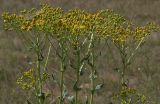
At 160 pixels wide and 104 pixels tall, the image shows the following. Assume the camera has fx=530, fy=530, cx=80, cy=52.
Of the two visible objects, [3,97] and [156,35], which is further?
[156,35]

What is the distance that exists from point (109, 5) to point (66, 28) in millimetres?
16105

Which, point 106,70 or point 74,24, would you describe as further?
point 106,70

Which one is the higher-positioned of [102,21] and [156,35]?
[102,21]

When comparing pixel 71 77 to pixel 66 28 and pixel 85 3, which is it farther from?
pixel 85 3

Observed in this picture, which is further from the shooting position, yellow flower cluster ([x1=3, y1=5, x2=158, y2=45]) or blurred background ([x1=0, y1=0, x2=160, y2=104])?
blurred background ([x1=0, y1=0, x2=160, y2=104])

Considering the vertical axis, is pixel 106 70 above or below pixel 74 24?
below

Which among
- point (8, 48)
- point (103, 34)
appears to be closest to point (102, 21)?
point (103, 34)

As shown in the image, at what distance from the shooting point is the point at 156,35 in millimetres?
15438

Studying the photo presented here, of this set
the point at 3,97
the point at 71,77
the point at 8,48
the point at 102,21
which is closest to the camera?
the point at 102,21

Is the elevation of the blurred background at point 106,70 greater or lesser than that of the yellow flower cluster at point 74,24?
lesser

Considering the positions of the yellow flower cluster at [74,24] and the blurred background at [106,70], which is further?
the blurred background at [106,70]

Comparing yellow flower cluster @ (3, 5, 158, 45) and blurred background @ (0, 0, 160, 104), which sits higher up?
yellow flower cluster @ (3, 5, 158, 45)

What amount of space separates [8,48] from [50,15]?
832 centimetres

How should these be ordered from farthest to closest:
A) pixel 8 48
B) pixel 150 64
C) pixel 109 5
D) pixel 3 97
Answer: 1. pixel 109 5
2. pixel 8 48
3. pixel 150 64
4. pixel 3 97
